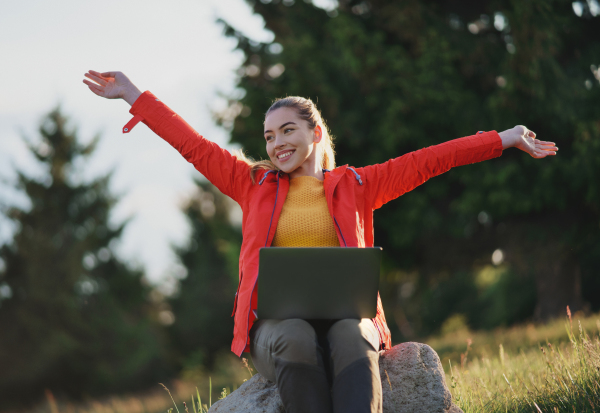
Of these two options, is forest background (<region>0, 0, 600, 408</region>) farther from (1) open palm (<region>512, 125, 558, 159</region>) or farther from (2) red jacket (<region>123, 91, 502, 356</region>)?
(1) open palm (<region>512, 125, 558, 159</region>)

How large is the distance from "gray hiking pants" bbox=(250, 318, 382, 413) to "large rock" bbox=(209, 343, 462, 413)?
1.07 ft

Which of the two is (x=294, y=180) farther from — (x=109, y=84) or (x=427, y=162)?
(x=109, y=84)

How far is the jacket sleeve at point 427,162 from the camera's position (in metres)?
2.67

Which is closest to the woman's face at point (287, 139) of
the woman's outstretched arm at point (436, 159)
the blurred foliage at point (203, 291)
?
the woman's outstretched arm at point (436, 159)

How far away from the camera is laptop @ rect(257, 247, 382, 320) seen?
2100 millimetres

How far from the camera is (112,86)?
9.23 ft

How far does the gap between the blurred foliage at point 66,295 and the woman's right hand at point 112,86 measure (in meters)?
16.5

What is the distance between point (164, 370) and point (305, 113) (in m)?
19.3

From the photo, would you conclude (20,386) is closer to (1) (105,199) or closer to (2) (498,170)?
(1) (105,199)

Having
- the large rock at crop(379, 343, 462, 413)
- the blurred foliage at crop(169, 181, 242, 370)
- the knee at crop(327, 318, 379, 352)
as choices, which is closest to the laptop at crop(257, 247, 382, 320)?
the knee at crop(327, 318, 379, 352)

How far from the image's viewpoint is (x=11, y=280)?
59.5 feet

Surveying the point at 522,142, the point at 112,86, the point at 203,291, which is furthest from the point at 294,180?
the point at 203,291

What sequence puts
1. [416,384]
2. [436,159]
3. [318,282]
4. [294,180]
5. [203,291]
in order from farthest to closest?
[203,291]
[294,180]
[436,159]
[416,384]
[318,282]

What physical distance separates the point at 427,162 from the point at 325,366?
3.78 ft
